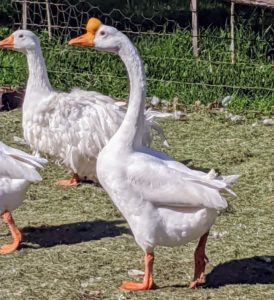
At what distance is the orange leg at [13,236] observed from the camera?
20.1ft

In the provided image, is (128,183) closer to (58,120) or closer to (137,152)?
(137,152)

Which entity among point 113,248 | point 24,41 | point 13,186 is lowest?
point 113,248

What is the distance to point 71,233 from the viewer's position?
6.54 metres

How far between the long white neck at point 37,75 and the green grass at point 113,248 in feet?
2.45

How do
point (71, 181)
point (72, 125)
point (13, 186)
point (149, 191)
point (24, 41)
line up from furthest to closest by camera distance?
1. point (24, 41)
2. point (71, 181)
3. point (72, 125)
4. point (13, 186)
5. point (149, 191)

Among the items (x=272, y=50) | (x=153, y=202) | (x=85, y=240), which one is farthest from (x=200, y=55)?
(x=153, y=202)

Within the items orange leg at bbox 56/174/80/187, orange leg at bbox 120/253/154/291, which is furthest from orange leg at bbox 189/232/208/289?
orange leg at bbox 56/174/80/187

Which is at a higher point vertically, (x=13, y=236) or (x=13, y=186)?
(x=13, y=186)

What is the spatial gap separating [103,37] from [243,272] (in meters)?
1.63

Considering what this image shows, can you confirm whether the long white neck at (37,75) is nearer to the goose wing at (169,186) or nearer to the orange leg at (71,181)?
the orange leg at (71,181)

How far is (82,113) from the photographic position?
25.0ft

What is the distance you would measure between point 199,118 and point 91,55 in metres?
1.93

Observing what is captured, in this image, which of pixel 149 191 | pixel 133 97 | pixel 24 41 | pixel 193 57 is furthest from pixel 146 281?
pixel 193 57

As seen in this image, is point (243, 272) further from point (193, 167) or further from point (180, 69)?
point (180, 69)
